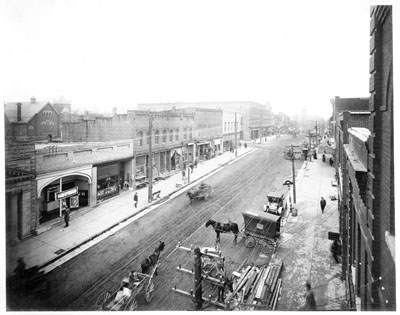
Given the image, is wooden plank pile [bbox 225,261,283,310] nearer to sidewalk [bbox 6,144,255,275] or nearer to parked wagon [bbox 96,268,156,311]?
parked wagon [bbox 96,268,156,311]

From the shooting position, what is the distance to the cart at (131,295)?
8375 mm

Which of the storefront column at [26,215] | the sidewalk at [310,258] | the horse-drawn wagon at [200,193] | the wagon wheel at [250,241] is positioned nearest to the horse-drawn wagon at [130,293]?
the sidewalk at [310,258]

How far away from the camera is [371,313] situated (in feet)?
19.7

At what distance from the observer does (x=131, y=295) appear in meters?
8.61

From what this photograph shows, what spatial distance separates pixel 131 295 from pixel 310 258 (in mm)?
8021

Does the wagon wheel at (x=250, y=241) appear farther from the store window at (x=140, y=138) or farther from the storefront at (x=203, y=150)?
the storefront at (x=203, y=150)

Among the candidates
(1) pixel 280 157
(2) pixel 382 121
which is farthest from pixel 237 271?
(1) pixel 280 157

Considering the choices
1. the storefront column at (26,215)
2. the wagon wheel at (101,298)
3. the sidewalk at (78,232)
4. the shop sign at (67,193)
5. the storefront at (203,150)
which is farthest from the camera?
the storefront at (203,150)

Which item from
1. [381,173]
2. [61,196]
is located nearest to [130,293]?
[381,173]

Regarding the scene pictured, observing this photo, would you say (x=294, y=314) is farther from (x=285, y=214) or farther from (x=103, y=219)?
(x=103, y=219)

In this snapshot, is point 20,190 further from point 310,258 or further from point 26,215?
point 310,258

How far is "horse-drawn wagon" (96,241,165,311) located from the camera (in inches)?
331

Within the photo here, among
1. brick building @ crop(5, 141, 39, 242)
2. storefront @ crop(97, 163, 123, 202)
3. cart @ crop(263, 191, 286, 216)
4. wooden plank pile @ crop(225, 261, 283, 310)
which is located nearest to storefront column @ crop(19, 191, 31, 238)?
brick building @ crop(5, 141, 39, 242)

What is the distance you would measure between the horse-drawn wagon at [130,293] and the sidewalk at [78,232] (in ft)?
11.7
